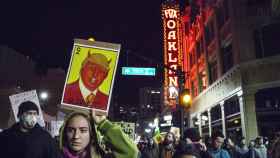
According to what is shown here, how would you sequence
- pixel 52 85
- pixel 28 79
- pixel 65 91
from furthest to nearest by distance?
pixel 52 85 → pixel 28 79 → pixel 65 91

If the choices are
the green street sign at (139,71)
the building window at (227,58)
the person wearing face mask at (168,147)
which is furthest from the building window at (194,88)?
the person wearing face mask at (168,147)

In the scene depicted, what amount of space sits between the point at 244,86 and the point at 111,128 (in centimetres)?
2017

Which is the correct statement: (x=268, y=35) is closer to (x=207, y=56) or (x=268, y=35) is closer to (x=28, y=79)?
(x=207, y=56)

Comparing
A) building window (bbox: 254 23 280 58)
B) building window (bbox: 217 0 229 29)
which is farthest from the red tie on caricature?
building window (bbox: 217 0 229 29)

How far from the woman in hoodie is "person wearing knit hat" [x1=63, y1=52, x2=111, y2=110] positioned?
740 millimetres

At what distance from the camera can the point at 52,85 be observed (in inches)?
1547

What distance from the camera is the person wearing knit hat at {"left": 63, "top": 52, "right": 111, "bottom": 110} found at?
3820 mm

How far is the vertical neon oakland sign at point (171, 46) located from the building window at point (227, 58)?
30.2 ft

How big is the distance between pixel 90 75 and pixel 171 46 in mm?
34267

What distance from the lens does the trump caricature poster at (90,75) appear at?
3.83 meters

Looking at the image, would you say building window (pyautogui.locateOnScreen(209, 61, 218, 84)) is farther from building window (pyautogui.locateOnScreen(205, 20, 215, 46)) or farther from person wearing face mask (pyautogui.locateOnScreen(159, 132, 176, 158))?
person wearing face mask (pyautogui.locateOnScreen(159, 132, 176, 158))

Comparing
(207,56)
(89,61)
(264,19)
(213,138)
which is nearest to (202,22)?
(207,56)

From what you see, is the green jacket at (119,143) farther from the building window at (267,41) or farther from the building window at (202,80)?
the building window at (202,80)

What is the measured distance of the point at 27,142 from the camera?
3.91 m
